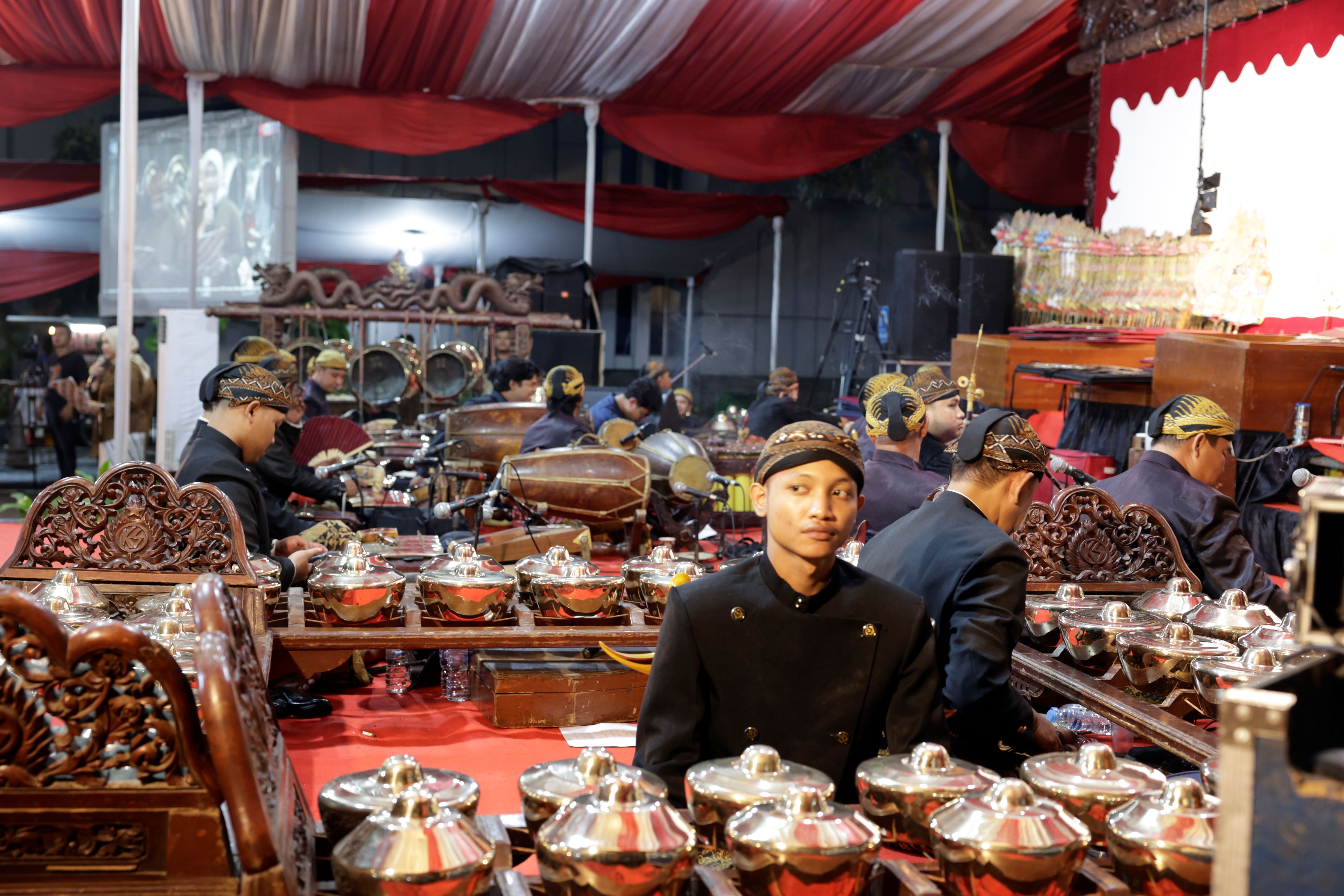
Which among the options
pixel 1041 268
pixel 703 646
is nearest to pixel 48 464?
pixel 1041 268

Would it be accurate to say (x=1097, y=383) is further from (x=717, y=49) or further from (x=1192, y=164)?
(x=717, y=49)

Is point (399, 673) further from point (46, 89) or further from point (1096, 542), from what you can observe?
point (46, 89)

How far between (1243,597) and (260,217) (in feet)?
32.7

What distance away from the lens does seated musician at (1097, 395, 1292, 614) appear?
386 cm

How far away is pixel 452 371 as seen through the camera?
9.30 m

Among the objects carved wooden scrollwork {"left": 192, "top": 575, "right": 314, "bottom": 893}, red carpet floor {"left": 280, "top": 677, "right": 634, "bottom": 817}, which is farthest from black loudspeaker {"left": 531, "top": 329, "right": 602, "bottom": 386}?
carved wooden scrollwork {"left": 192, "top": 575, "right": 314, "bottom": 893}

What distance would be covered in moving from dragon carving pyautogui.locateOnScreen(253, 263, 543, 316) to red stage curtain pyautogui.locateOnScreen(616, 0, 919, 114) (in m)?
2.11

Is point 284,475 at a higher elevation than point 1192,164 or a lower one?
lower

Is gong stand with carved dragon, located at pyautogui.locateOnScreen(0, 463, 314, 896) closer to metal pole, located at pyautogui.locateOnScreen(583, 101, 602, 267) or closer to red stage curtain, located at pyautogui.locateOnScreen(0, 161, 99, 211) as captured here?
metal pole, located at pyautogui.locateOnScreen(583, 101, 602, 267)

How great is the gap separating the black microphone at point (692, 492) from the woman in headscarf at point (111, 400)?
4.94 metres

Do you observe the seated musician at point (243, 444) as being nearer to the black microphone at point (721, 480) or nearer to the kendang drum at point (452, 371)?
the black microphone at point (721, 480)

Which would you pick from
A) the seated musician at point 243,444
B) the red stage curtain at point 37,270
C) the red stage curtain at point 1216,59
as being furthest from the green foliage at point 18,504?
the red stage curtain at point 1216,59

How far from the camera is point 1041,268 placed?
8781 millimetres

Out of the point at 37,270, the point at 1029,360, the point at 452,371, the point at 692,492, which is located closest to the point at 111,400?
the point at 452,371
